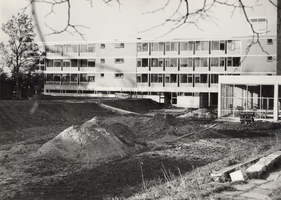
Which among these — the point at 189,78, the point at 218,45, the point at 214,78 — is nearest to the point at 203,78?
the point at 214,78

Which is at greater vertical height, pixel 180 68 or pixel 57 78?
pixel 180 68

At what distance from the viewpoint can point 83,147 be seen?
1132 cm

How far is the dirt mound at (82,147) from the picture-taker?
36.0 feet

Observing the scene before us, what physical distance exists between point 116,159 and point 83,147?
1093mm

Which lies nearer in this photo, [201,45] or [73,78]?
[73,78]

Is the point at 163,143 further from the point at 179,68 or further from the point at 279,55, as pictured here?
the point at 179,68

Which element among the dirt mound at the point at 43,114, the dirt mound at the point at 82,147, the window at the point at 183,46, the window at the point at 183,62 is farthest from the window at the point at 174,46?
the dirt mound at the point at 82,147

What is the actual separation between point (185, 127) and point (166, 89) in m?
19.7

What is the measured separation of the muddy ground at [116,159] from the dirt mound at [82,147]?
0.93 feet

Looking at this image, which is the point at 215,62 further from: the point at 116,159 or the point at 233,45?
the point at 116,159

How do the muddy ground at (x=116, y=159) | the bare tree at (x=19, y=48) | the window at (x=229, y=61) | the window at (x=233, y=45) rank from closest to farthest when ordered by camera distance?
the muddy ground at (x=116, y=159) < the bare tree at (x=19, y=48) < the window at (x=233, y=45) < the window at (x=229, y=61)

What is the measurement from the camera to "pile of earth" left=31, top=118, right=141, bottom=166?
10922 millimetres

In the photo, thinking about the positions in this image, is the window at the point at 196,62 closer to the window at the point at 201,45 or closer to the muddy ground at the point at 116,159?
the window at the point at 201,45

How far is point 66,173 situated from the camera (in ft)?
31.0
